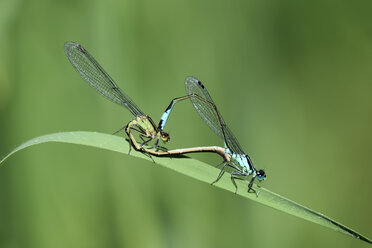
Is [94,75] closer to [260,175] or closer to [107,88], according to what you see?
[107,88]

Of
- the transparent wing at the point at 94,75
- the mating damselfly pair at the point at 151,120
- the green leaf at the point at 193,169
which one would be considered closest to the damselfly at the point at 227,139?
the mating damselfly pair at the point at 151,120

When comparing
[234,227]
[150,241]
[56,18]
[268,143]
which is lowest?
[150,241]

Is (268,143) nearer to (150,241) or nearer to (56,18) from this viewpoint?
(150,241)

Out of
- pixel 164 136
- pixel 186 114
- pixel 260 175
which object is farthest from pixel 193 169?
pixel 186 114

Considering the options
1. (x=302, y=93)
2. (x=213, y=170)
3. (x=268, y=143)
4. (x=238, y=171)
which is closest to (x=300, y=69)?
(x=302, y=93)

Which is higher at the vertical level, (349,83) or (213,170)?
(349,83)

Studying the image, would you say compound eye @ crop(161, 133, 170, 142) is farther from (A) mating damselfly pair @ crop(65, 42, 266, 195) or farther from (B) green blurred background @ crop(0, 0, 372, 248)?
(B) green blurred background @ crop(0, 0, 372, 248)

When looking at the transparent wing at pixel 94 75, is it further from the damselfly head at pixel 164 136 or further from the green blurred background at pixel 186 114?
the green blurred background at pixel 186 114

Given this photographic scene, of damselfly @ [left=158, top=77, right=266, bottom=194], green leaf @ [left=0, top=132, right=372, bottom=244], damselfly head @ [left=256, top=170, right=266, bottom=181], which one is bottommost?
green leaf @ [left=0, top=132, right=372, bottom=244]

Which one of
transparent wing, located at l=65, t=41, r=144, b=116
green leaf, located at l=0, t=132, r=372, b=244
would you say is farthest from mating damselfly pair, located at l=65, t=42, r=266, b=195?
green leaf, located at l=0, t=132, r=372, b=244
